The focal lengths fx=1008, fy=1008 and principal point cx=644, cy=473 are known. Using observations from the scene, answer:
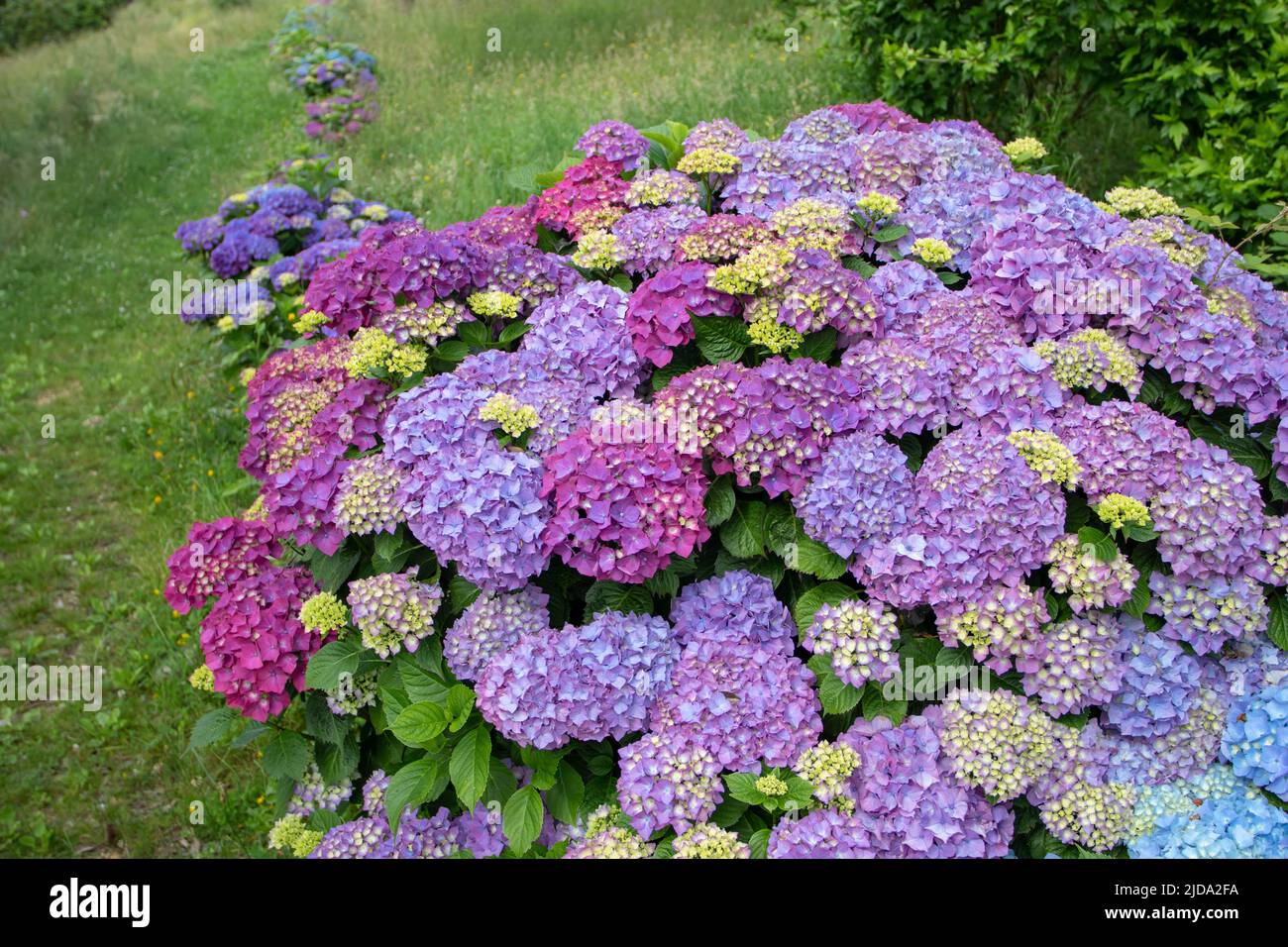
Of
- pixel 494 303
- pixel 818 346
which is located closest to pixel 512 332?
pixel 494 303

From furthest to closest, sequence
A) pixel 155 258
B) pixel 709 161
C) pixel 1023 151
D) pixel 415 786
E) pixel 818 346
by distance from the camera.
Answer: pixel 155 258, pixel 1023 151, pixel 709 161, pixel 818 346, pixel 415 786

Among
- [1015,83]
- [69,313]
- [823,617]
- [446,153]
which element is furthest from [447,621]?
[69,313]

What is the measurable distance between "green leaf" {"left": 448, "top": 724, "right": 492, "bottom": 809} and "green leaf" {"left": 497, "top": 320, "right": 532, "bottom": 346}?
117 centimetres

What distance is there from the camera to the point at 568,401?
106 inches

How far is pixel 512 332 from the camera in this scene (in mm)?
3062

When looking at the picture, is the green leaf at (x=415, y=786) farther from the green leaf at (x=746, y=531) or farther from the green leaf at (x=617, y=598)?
the green leaf at (x=746, y=531)

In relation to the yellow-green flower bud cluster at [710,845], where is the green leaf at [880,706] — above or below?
above

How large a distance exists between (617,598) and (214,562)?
121 centimetres

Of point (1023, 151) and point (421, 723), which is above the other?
point (1023, 151)

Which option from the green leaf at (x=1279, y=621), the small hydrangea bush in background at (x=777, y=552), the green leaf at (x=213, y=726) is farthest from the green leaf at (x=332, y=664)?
the green leaf at (x=1279, y=621)

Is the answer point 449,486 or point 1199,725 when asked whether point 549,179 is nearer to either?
point 449,486

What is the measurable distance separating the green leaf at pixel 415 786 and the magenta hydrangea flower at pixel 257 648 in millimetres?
457

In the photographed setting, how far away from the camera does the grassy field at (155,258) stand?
4.08m

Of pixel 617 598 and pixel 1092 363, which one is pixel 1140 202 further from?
pixel 617 598
